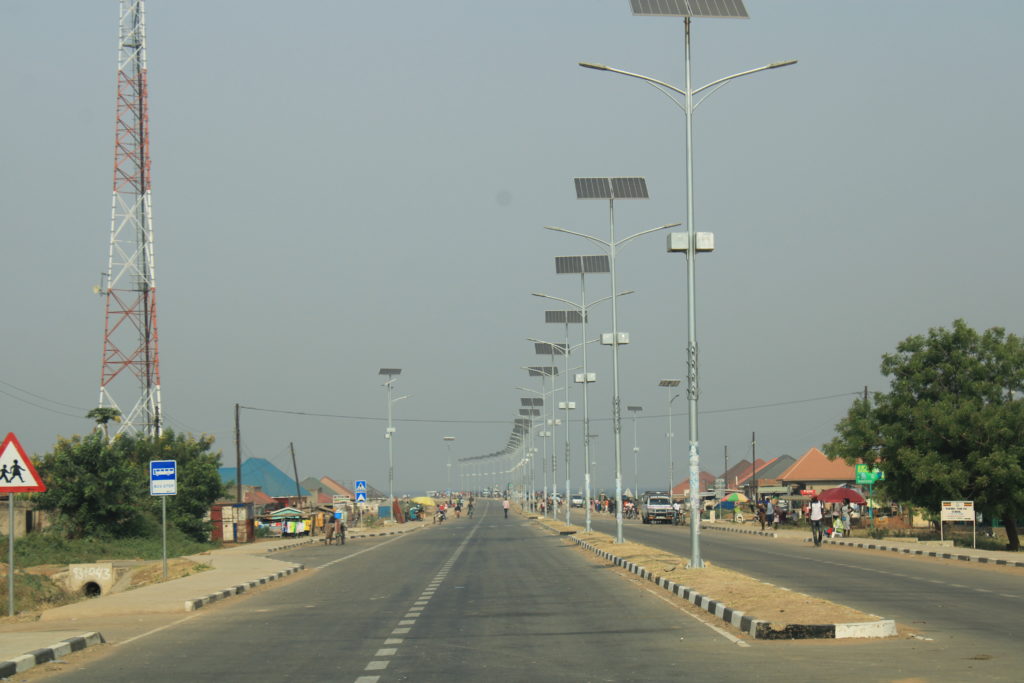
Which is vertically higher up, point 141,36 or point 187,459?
point 141,36

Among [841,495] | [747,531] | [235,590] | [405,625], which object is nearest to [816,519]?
[841,495]

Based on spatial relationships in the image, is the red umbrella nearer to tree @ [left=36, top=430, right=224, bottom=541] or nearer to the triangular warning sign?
tree @ [left=36, top=430, right=224, bottom=541]

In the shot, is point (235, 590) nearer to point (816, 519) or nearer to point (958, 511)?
point (958, 511)

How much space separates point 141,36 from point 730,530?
134 feet

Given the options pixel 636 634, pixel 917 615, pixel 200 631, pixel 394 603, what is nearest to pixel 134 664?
pixel 200 631

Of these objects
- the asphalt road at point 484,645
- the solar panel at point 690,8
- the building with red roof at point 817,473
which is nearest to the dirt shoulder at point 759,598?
Answer: the asphalt road at point 484,645

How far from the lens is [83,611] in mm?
21594

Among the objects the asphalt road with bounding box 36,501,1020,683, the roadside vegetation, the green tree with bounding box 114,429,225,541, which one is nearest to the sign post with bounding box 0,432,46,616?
the asphalt road with bounding box 36,501,1020,683

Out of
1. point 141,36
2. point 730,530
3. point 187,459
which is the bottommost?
point 730,530

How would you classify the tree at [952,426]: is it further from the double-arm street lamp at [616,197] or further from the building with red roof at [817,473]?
the building with red roof at [817,473]

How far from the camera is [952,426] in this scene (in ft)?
133

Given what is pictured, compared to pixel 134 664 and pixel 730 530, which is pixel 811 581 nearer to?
pixel 134 664

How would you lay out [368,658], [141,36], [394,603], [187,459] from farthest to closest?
[187,459]
[141,36]
[394,603]
[368,658]

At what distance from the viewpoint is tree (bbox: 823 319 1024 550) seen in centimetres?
4003
